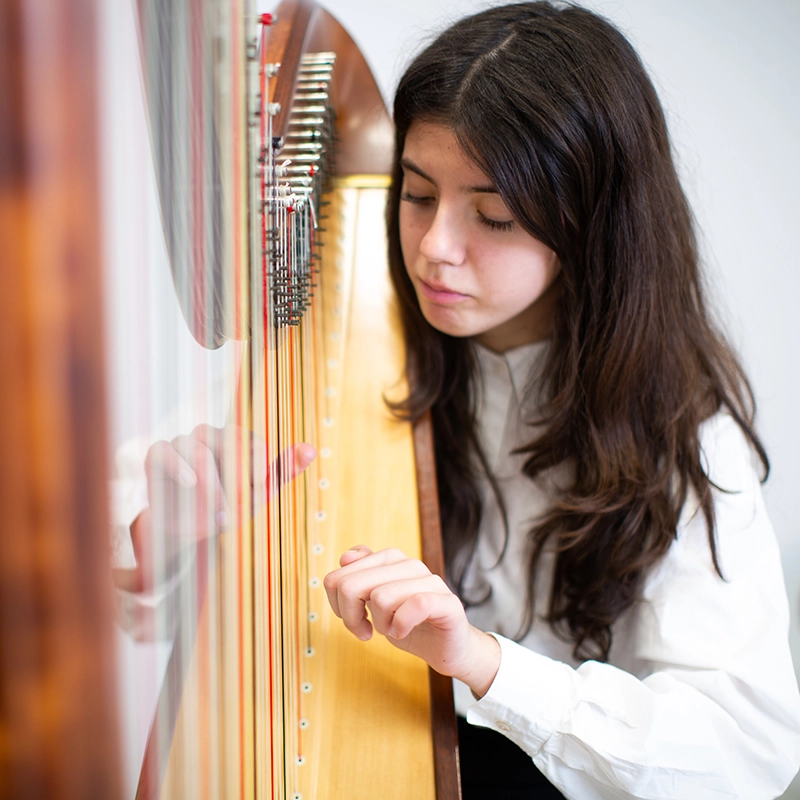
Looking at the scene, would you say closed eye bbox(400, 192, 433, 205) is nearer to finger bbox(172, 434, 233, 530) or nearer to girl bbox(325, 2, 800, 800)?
girl bbox(325, 2, 800, 800)

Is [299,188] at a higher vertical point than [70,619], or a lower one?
higher

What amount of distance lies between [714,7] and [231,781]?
1.53 m

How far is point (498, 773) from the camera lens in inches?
41.0

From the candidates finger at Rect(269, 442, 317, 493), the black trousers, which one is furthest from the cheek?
the black trousers

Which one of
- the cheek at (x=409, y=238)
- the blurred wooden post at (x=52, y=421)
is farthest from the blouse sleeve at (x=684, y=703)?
the blurred wooden post at (x=52, y=421)

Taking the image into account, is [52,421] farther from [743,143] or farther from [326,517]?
[743,143]

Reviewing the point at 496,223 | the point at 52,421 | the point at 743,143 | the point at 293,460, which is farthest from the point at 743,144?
the point at 52,421

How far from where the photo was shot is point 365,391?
1089 mm

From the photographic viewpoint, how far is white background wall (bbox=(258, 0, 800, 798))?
4.61ft

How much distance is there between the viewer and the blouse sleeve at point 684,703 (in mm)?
761

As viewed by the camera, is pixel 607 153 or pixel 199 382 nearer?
pixel 199 382

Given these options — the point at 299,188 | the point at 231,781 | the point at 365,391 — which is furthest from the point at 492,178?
the point at 231,781

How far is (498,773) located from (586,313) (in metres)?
0.65

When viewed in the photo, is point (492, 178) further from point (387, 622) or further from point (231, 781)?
point (231, 781)
